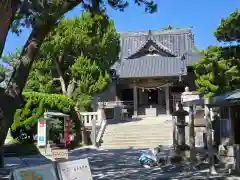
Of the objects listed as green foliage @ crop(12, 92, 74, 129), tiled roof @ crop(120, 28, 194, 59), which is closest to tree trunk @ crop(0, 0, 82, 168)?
green foliage @ crop(12, 92, 74, 129)

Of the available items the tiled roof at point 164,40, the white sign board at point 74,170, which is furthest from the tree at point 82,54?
the white sign board at point 74,170

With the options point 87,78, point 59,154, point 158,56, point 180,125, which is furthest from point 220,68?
point 59,154

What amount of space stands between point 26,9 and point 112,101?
2300cm

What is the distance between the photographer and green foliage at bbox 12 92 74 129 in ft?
59.2

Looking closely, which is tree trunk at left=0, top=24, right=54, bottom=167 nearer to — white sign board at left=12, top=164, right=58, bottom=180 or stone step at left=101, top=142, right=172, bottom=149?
white sign board at left=12, top=164, right=58, bottom=180

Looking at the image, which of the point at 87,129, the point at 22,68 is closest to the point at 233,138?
the point at 22,68

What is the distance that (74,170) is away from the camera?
229 inches

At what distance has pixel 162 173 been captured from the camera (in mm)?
10297

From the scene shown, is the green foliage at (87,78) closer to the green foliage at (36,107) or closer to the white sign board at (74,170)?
the green foliage at (36,107)

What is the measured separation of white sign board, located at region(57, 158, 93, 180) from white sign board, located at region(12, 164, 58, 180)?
0.18 metres

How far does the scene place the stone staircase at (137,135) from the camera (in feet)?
63.8

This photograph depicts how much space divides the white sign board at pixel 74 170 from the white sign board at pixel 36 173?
183 millimetres

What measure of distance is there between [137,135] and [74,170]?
15022 millimetres

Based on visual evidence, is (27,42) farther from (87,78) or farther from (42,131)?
(87,78)
